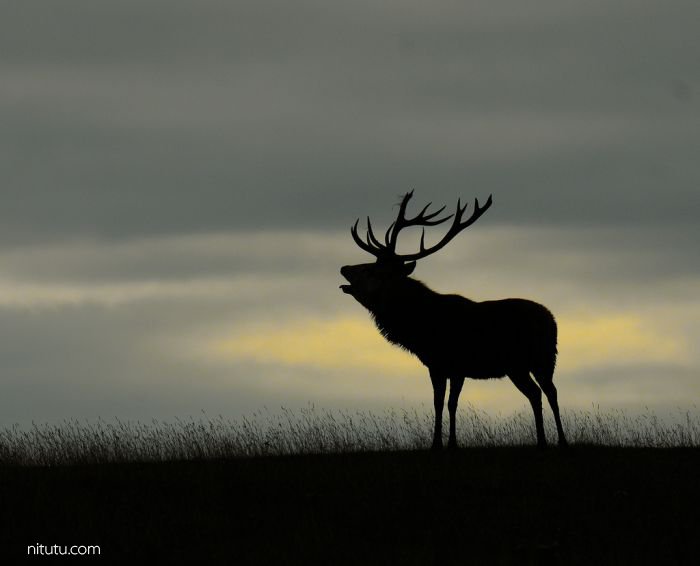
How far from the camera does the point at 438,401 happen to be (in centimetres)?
1798

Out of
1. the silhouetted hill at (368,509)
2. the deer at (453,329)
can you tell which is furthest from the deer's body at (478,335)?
the silhouetted hill at (368,509)

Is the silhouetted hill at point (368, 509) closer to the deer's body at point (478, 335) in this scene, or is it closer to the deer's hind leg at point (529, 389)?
the deer's hind leg at point (529, 389)

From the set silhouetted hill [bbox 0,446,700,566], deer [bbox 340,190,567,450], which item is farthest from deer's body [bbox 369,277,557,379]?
silhouetted hill [bbox 0,446,700,566]

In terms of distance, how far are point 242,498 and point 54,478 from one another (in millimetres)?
2224

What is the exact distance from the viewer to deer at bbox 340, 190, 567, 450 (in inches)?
709

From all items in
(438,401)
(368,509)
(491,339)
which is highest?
(491,339)

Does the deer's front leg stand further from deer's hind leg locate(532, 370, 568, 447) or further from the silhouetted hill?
deer's hind leg locate(532, 370, 568, 447)

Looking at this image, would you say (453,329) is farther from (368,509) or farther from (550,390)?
(368,509)

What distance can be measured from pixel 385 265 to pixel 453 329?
1.53 m

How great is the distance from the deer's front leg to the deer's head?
5.14 feet

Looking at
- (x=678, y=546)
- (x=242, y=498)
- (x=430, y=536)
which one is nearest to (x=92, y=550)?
(x=242, y=498)

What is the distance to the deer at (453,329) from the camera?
18.0m

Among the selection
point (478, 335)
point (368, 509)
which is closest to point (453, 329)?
point (478, 335)

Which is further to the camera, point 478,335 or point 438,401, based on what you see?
point 478,335
